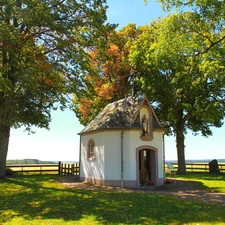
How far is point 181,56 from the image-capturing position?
19.2m

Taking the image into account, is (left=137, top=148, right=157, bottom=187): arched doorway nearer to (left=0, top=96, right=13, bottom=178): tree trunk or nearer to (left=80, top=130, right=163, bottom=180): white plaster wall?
(left=80, top=130, right=163, bottom=180): white plaster wall

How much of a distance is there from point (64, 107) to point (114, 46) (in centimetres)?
1027

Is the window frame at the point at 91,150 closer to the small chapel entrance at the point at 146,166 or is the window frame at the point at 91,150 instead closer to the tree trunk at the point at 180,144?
the small chapel entrance at the point at 146,166

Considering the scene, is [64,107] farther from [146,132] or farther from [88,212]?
[88,212]

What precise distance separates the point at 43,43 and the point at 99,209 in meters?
13.2

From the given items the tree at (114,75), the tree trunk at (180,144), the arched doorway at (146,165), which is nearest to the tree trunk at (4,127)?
the tree at (114,75)

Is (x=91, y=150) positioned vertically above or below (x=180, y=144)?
below

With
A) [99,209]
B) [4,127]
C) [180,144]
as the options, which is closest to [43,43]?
[4,127]

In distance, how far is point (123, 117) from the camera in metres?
18.4

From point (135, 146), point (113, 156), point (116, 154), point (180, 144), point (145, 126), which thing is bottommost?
point (113, 156)

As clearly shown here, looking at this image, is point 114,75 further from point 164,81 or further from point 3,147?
point 3,147

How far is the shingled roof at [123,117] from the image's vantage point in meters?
17.7

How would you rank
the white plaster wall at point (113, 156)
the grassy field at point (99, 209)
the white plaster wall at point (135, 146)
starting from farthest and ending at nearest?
the white plaster wall at point (113, 156)
the white plaster wall at point (135, 146)
the grassy field at point (99, 209)

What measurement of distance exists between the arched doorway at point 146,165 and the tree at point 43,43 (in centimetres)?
732
